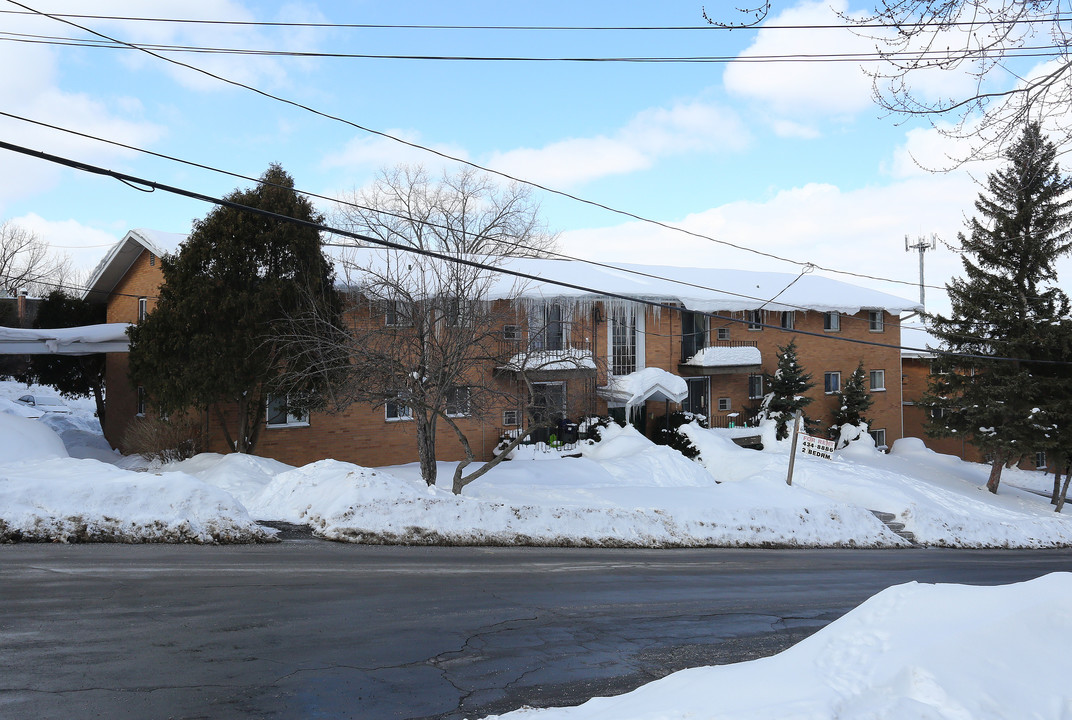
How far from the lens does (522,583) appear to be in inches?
413

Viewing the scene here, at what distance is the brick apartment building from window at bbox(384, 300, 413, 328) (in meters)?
1.22

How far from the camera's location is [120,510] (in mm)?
12039

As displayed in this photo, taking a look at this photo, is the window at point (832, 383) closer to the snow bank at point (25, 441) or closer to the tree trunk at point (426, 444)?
the tree trunk at point (426, 444)

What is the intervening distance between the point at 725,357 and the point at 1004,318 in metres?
10.2

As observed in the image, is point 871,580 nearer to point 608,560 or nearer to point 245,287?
point 608,560

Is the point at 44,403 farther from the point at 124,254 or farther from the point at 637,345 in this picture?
the point at 637,345

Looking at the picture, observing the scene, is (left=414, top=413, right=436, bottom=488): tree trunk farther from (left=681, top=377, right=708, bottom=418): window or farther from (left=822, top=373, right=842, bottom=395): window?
(left=822, top=373, right=842, bottom=395): window

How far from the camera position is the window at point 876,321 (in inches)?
1446

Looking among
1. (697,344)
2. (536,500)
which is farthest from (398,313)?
(697,344)

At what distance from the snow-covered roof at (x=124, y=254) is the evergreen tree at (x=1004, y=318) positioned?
86.7 ft

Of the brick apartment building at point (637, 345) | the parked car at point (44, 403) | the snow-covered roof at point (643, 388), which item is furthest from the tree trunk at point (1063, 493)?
the parked car at point (44, 403)

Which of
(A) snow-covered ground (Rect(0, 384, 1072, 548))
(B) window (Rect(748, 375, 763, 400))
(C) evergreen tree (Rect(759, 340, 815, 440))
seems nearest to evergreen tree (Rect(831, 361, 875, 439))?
(C) evergreen tree (Rect(759, 340, 815, 440))

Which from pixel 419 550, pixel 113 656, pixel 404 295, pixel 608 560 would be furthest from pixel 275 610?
pixel 404 295

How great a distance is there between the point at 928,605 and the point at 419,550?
8.79 m
